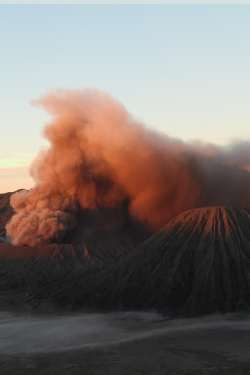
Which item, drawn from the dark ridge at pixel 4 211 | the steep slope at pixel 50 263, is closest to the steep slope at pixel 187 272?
the steep slope at pixel 50 263

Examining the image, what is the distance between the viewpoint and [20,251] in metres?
98.5

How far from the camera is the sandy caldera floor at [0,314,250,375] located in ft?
145

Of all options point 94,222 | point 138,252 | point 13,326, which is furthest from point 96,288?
point 94,222

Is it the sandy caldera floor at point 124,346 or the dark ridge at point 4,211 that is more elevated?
the dark ridge at point 4,211

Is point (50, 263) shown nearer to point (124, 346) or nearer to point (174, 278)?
point (174, 278)

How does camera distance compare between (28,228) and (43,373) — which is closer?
(43,373)

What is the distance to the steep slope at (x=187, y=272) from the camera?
61.8 meters

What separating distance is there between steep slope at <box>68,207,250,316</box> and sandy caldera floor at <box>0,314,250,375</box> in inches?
117

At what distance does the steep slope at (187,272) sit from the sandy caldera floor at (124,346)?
296 cm

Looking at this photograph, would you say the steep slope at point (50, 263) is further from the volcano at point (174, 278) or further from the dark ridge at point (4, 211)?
the dark ridge at point (4, 211)

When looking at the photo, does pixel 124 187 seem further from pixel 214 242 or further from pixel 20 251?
pixel 214 242

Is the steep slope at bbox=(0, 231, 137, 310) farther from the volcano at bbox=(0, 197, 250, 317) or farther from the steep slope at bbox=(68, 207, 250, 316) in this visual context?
the steep slope at bbox=(68, 207, 250, 316)

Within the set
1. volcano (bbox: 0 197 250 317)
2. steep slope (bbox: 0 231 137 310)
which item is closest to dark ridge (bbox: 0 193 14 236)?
steep slope (bbox: 0 231 137 310)

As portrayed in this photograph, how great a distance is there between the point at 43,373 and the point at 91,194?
63344mm
